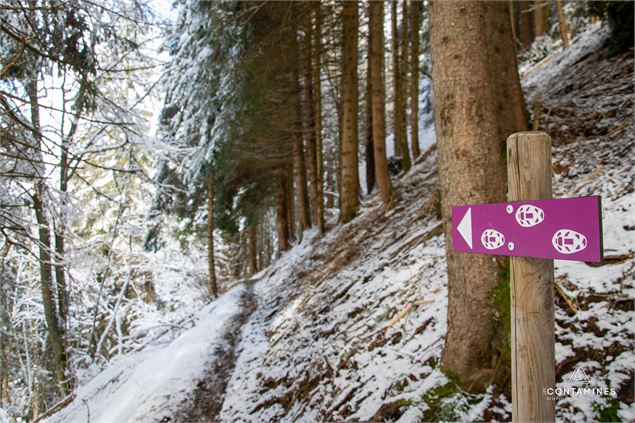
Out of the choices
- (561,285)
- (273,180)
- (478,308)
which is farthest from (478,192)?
(273,180)

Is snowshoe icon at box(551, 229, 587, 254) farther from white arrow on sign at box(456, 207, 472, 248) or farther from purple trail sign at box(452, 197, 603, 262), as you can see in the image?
white arrow on sign at box(456, 207, 472, 248)

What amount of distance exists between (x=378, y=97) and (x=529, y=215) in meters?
7.70

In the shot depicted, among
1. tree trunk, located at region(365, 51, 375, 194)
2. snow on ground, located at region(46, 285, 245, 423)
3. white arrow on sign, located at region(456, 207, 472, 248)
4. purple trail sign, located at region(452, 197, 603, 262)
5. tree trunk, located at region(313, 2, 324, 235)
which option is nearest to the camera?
purple trail sign, located at region(452, 197, 603, 262)

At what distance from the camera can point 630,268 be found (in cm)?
263

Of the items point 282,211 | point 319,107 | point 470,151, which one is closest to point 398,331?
point 470,151

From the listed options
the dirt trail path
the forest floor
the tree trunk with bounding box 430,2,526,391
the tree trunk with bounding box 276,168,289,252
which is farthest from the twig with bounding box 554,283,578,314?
the tree trunk with bounding box 276,168,289,252

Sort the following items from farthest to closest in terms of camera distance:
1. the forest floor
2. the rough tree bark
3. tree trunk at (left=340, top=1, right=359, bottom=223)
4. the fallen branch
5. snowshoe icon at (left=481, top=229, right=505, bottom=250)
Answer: the rough tree bark, tree trunk at (left=340, top=1, right=359, bottom=223), the fallen branch, the forest floor, snowshoe icon at (left=481, top=229, right=505, bottom=250)

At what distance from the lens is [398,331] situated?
374 cm

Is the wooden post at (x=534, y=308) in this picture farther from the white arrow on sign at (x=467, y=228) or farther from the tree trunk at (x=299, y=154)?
the tree trunk at (x=299, y=154)

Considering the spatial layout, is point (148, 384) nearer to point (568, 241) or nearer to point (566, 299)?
point (566, 299)

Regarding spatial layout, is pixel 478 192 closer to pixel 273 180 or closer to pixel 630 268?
pixel 630 268

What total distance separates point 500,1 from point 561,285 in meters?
2.79

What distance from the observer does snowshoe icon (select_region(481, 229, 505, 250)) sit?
5.11 feet

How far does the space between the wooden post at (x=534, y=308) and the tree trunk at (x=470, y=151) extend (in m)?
1.14
